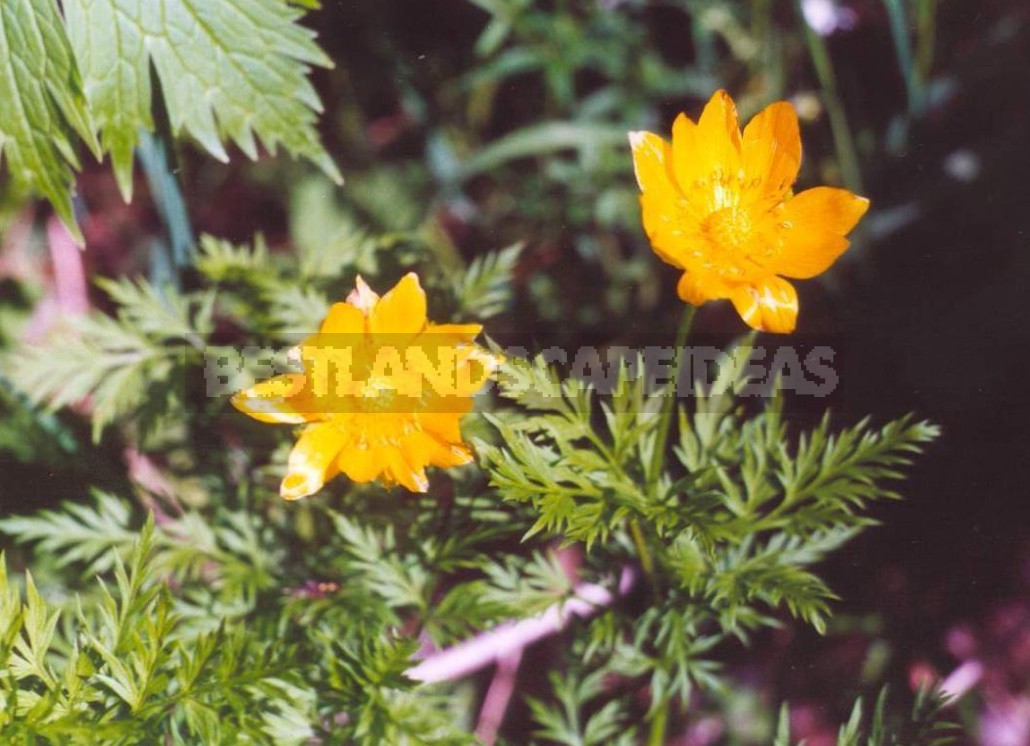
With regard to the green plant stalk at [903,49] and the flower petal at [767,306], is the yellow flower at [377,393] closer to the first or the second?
the flower petal at [767,306]

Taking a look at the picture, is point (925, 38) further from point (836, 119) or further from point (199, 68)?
point (199, 68)

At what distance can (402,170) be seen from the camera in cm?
243

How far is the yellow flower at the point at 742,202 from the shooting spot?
128 cm

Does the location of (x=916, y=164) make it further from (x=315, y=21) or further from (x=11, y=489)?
(x=11, y=489)

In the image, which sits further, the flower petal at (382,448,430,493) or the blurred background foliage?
the blurred background foliage

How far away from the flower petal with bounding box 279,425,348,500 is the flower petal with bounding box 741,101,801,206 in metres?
0.66

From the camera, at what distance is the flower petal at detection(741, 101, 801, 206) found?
51.7 inches

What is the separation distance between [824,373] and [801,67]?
768 mm

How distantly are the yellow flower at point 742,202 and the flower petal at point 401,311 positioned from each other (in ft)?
1.07

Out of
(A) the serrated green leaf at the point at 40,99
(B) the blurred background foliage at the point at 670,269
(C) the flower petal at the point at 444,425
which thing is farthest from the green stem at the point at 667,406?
(A) the serrated green leaf at the point at 40,99

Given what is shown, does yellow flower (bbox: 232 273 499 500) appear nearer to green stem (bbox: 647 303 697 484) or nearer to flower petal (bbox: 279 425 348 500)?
flower petal (bbox: 279 425 348 500)

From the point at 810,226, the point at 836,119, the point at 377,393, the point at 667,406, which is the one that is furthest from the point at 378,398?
the point at 836,119

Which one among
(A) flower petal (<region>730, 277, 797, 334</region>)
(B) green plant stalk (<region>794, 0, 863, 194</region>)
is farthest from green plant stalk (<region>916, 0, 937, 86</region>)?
(A) flower petal (<region>730, 277, 797, 334</region>)

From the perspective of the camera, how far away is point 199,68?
4.74ft
